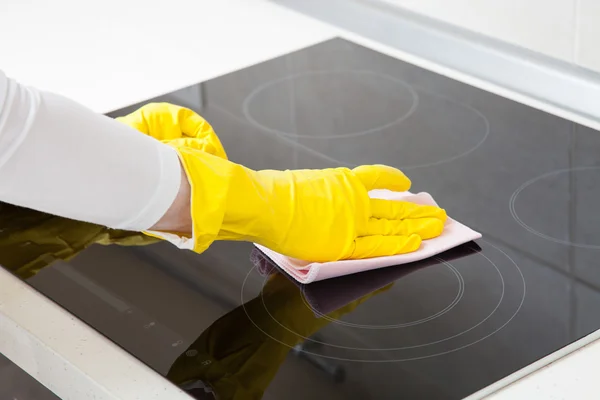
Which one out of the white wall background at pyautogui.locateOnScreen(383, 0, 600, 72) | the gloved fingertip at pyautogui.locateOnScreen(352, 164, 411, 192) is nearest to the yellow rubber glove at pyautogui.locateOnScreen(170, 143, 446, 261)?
the gloved fingertip at pyautogui.locateOnScreen(352, 164, 411, 192)

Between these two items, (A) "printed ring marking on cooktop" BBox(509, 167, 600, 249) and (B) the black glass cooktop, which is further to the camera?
(A) "printed ring marking on cooktop" BBox(509, 167, 600, 249)

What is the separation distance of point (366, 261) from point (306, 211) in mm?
77

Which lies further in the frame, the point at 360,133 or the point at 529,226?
the point at 360,133

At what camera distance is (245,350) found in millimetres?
847

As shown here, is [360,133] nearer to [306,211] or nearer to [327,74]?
[327,74]

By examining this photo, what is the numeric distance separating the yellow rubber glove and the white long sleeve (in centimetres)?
4

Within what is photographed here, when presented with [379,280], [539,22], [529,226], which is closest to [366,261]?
[379,280]

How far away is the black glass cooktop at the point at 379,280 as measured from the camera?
0.82 meters

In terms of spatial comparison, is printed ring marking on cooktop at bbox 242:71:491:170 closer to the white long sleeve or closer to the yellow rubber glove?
the yellow rubber glove

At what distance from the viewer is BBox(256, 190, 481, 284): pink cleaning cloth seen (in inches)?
36.7

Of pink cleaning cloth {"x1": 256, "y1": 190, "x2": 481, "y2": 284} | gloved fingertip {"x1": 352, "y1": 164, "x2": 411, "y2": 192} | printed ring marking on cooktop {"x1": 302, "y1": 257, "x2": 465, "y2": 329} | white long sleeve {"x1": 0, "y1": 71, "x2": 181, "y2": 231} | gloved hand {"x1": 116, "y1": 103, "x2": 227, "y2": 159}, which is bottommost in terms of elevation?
printed ring marking on cooktop {"x1": 302, "y1": 257, "x2": 465, "y2": 329}

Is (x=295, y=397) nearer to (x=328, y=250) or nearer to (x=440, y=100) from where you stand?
(x=328, y=250)

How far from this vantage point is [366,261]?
0.94 meters

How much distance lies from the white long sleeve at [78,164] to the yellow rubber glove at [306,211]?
0.12 feet
